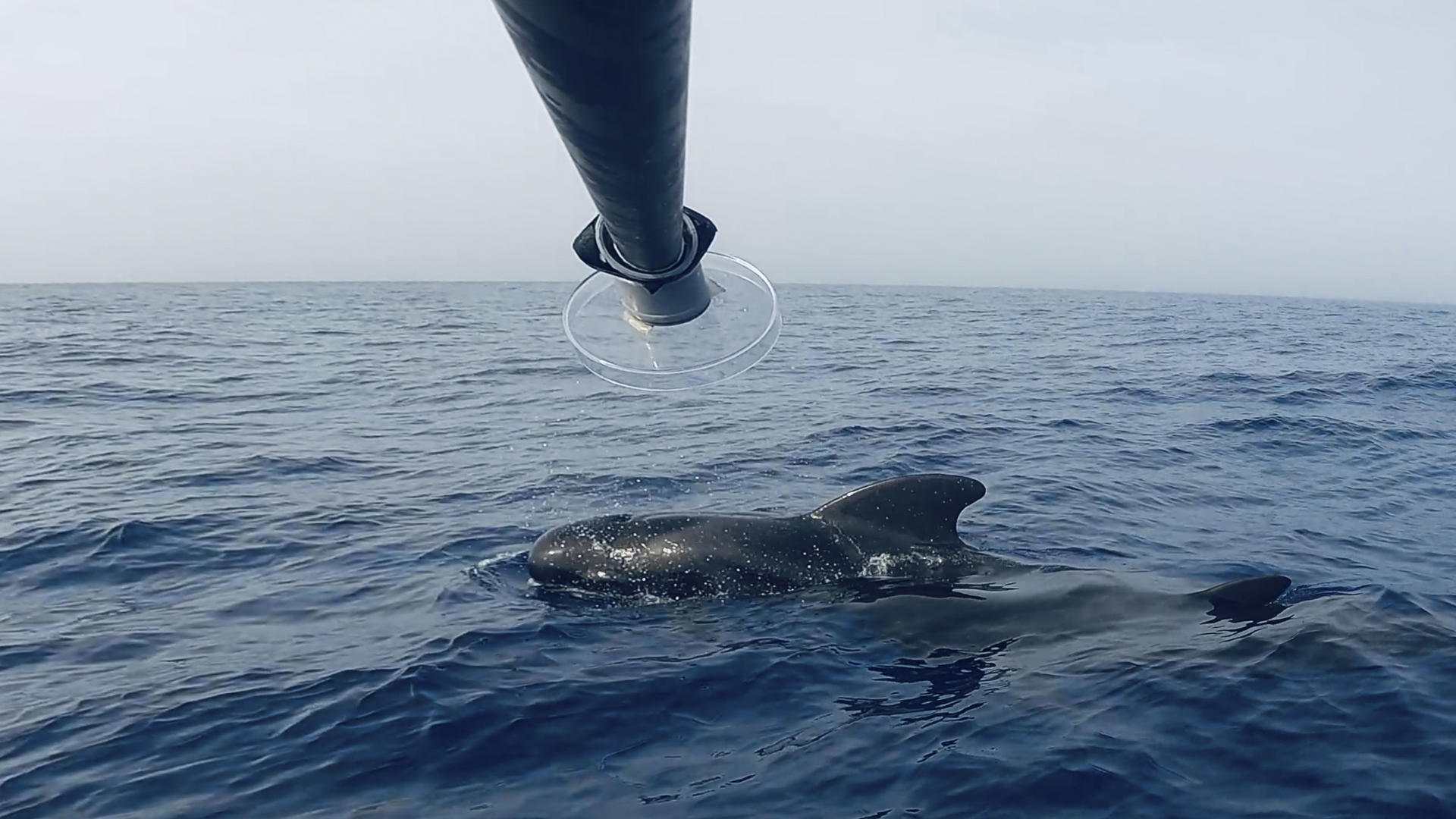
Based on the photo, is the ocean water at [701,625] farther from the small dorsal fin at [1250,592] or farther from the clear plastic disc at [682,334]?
the clear plastic disc at [682,334]

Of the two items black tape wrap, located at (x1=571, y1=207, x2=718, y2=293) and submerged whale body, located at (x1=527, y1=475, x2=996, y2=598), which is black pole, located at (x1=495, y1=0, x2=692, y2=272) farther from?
submerged whale body, located at (x1=527, y1=475, x2=996, y2=598)

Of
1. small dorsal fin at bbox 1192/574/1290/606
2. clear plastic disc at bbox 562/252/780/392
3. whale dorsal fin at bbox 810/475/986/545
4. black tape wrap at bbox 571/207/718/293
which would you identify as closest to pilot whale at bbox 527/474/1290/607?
whale dorsal fin at bbox 810/475/986/545

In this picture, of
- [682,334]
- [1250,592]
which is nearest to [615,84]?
[682,334]

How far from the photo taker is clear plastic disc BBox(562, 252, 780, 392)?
4.70 meters

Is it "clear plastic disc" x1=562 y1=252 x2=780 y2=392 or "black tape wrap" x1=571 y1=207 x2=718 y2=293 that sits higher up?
"black tape wrap" x1=571 y1=207 x2=718 y2=293

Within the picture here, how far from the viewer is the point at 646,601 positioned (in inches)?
409

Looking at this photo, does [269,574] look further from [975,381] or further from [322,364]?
[322,364]

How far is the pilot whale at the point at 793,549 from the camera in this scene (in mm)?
10500

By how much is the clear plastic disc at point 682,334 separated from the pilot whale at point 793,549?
5.78m

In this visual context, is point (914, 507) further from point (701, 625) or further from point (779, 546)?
point (701, 625)

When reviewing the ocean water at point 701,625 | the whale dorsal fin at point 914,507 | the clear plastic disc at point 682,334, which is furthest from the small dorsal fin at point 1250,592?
the clear plastic disc at point 682,334

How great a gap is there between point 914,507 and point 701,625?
2.44 meters

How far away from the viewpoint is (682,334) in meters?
4.67

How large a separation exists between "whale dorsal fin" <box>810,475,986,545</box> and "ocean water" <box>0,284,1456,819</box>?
0.67 metres
